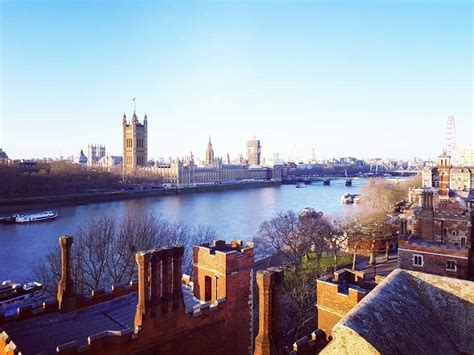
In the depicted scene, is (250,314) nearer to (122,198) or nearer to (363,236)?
(363,236)

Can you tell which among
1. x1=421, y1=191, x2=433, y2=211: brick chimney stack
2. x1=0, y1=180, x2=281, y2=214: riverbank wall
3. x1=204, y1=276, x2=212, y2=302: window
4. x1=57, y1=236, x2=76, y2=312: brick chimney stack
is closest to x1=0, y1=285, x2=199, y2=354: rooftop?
A: x1=57, y1=236, x2=76, y2=312: brick chimney stack

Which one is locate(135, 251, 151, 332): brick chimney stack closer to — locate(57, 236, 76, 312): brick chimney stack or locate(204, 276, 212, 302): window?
locate(57, 236, 76, 312): brick chimney stack

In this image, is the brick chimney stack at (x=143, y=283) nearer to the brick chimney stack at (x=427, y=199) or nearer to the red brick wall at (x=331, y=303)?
the red brick wall at (x=331, y=303)

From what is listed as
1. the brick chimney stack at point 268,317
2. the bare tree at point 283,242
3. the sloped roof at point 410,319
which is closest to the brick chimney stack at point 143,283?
the brick chimney stack at point 268,317

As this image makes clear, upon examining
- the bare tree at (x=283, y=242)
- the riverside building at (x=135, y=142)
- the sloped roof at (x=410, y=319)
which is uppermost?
the riverside building at (x=135, y=142)

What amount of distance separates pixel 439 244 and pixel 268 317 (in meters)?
10.8

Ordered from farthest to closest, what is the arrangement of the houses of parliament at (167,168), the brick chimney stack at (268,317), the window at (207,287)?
1. the houses of parliament at (167,168)
2. the window at (207,287)
3. the brick chimney stack at (268,317)

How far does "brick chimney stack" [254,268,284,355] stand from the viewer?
16.3 ft

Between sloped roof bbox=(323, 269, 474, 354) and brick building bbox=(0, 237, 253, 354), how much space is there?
270 cm

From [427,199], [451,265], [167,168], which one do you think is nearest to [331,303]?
[451,265]

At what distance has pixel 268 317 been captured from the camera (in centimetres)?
504

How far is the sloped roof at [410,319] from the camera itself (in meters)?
4.38

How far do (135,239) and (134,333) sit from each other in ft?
39.7

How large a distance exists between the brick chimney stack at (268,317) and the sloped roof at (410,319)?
798 mm
